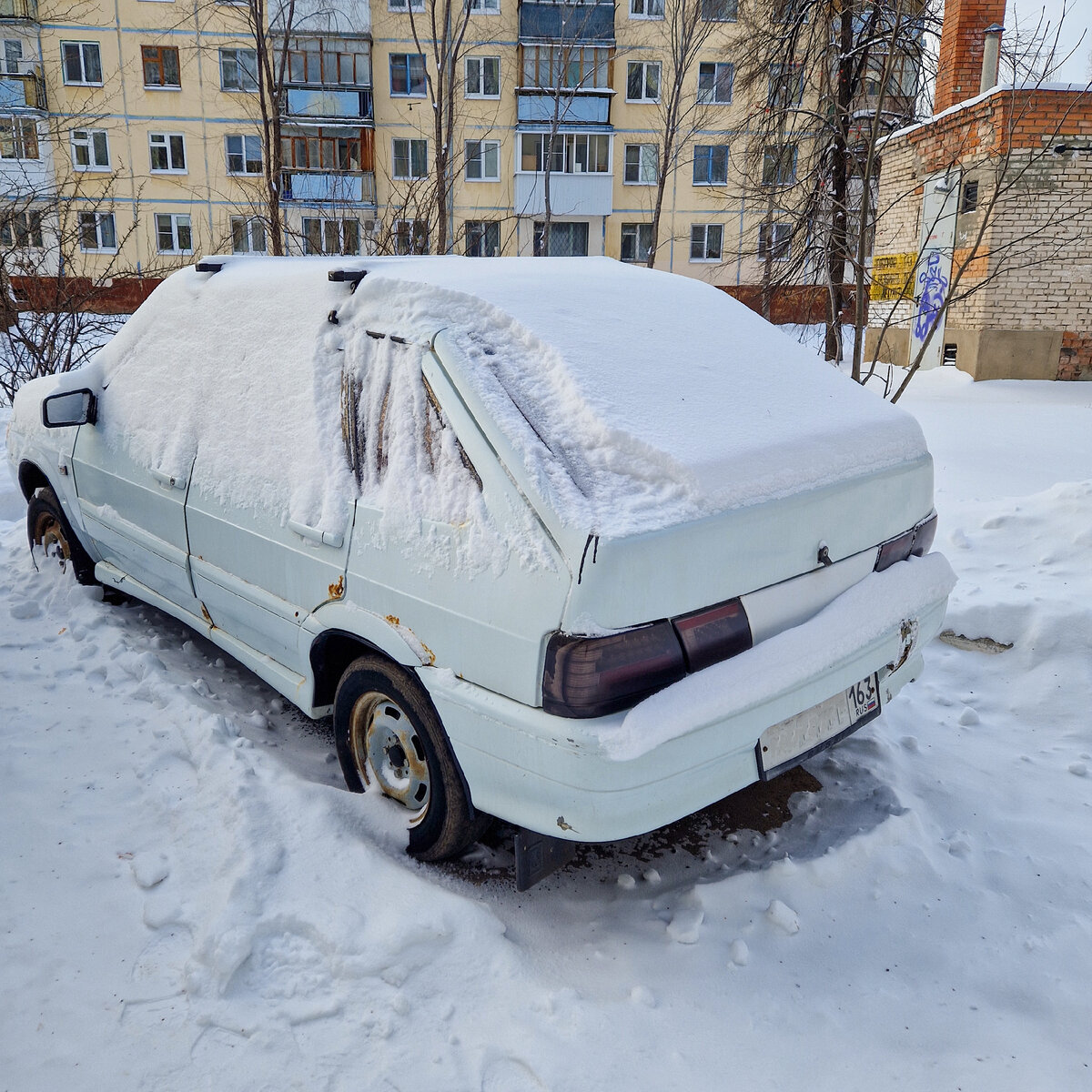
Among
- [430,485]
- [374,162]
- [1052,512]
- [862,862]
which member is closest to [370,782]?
[430,485]

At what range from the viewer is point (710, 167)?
31.8 metres

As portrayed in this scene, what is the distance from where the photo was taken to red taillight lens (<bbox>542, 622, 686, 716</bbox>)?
6.54 ft

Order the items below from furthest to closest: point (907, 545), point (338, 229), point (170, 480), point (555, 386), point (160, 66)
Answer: point (160, 66) < point (338, 229) < point (170, 480) < point (907, 545) < point (555, 386)

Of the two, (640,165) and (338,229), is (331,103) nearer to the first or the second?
(640,165)

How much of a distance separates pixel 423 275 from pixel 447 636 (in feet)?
3.83

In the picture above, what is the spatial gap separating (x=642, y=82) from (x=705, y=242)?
19.5 feet

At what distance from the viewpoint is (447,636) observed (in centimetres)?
228

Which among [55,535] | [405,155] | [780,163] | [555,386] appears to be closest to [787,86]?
[780,163]

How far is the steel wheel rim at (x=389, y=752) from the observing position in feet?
8.56

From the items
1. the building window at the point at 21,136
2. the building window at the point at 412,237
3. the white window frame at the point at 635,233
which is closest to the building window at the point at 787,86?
the building window at the point at 412,237

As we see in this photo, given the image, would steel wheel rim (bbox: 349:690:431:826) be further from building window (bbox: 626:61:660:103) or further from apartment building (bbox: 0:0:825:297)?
building window (bbox: 626:61:660:103)

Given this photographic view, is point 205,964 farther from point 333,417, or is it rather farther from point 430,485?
point 333,417

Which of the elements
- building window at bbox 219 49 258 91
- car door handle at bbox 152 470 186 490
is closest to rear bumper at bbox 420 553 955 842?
car door handle at bbox 152 470 186 490

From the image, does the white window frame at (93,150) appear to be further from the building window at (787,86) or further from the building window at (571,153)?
the building window at (787,86)
